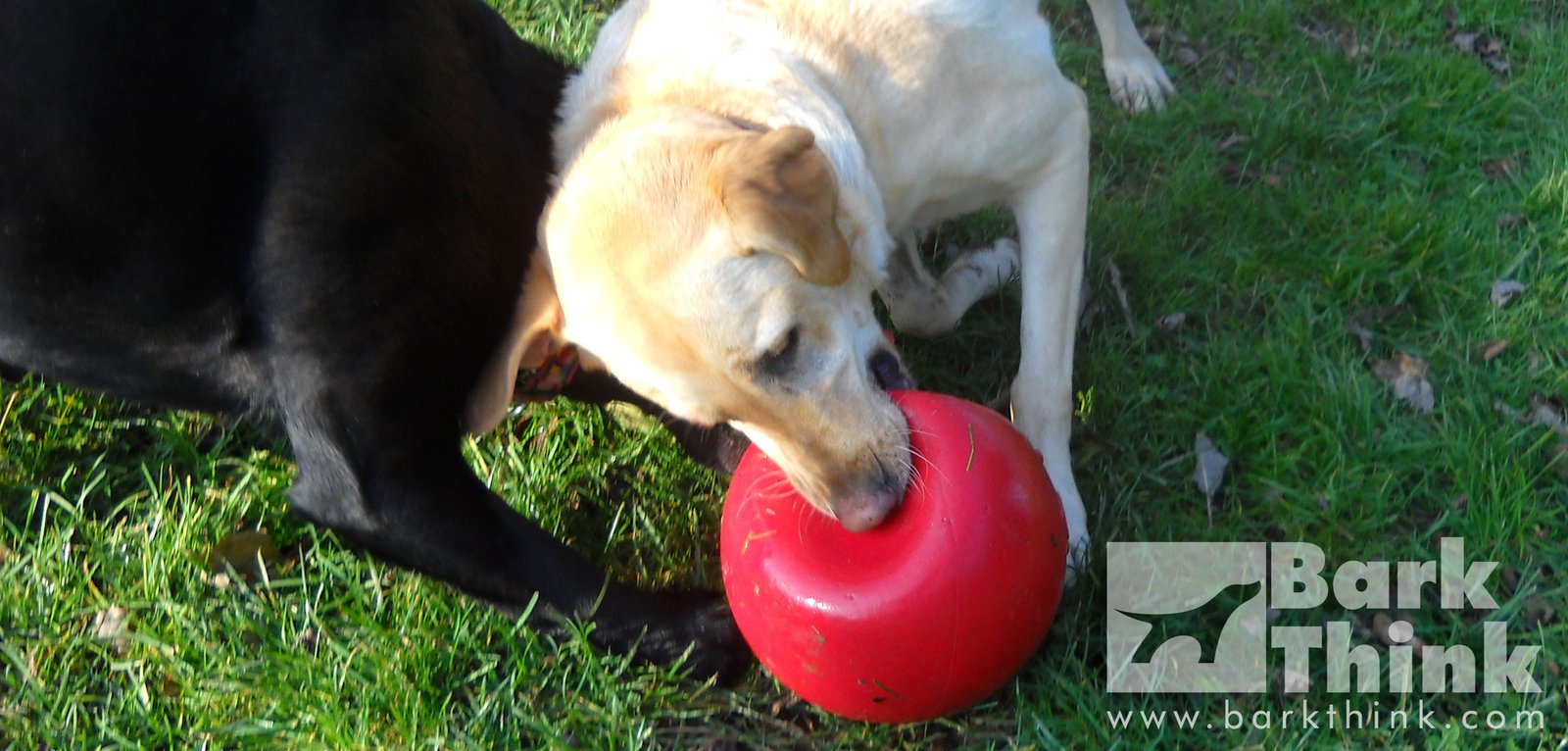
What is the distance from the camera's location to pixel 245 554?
9.50 feet

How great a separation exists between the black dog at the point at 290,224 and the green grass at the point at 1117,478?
443mm

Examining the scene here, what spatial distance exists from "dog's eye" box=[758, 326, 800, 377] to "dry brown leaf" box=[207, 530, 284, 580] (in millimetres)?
1525

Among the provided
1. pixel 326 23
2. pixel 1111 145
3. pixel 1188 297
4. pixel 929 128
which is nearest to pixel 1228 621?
pixel 1188 297

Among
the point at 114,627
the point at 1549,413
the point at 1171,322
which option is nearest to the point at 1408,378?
the point at 1549,413

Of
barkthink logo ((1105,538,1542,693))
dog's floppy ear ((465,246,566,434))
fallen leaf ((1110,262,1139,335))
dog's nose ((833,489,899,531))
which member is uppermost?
dog's floppy ear ((465,246,566,434))

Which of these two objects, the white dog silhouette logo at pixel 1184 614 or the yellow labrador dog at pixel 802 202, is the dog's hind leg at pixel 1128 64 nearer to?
the yellow labrador dog at pixel 802 202

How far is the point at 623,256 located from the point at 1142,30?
2.84 metres

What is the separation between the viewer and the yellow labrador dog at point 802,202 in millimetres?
2080

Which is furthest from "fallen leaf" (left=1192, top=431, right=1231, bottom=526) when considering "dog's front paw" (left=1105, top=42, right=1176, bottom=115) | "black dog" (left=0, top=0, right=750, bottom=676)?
"black dog" (left=0, top=0, right=750, bottom=676)

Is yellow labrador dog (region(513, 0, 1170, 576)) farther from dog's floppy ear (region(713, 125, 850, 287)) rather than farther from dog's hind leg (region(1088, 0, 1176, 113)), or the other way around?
dog's hind leg (region(1088, 0, 1176, 113))

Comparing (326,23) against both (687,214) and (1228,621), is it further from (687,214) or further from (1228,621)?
(1228,621)

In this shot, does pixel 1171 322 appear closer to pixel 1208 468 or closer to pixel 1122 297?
pixel 1122 297

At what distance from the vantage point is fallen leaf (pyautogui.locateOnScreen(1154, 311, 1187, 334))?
10.2 ft

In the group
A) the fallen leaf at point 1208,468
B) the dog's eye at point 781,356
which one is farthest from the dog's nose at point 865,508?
the fallen leaf at point 1208,468
